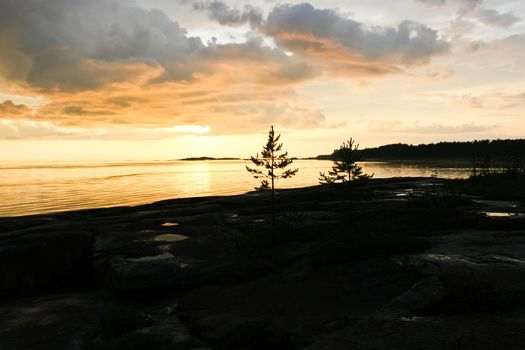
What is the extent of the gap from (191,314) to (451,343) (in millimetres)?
7390

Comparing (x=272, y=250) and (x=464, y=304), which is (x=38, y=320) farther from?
(x=464, y=304)

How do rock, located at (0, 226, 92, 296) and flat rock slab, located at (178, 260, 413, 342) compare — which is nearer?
flat rock slab, located at (178, 260, 413, 342)

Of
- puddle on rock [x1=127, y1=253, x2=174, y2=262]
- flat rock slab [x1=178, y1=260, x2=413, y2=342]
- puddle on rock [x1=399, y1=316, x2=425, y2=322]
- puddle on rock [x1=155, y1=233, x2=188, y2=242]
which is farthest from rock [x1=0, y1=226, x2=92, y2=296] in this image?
puddle on rock [x1=399, y1=316, x2=425, y2=322]

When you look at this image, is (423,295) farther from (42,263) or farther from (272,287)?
(42,263)

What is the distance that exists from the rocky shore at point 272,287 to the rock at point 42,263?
0.15 feet

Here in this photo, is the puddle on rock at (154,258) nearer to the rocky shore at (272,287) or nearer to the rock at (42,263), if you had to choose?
the rocky shore at (272,287)

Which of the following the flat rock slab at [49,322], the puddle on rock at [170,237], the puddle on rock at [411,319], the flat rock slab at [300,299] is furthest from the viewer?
the puddle on rock at [170,237]

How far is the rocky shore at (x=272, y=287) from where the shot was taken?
8891 mm

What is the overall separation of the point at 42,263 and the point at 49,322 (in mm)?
6691

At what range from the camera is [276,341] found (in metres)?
8.79

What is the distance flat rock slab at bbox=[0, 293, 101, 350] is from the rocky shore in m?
0.06

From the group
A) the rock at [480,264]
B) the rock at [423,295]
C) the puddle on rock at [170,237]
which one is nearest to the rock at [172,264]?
the puddle on rock at [170,237]

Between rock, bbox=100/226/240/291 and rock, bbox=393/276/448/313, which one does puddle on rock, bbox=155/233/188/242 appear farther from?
rock, bbox=393/276/448/313

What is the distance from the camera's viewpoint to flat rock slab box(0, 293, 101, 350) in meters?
11.0
